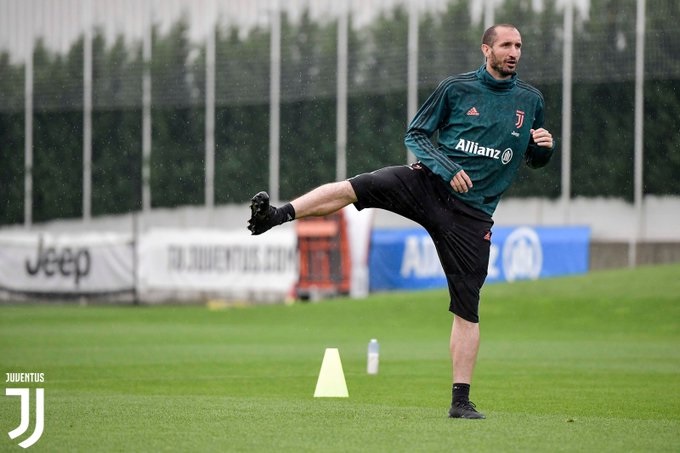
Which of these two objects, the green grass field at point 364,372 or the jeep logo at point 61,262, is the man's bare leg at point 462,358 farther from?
the jeep logo at point 61,262

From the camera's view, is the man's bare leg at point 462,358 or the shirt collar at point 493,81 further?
the shirt collar at point 493,81

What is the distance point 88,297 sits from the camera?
3488cm

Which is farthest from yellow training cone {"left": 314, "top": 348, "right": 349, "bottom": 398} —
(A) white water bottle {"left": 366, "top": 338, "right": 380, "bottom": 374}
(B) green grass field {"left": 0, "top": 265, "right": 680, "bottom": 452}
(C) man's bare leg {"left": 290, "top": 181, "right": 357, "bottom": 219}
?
(A) white water bottle {"left": 366, "top": 338, "right": 380, "bottom": 374}

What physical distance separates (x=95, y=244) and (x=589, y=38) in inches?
498

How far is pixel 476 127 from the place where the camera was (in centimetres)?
896

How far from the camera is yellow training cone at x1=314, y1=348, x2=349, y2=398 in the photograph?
34.4 feet

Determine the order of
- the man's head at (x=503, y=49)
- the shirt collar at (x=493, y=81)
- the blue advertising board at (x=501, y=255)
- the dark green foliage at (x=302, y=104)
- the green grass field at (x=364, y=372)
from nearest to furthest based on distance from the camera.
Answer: the green grass field at (x=364, y=372), the man's head at (x=503, y=49), the shirt collar at (x=493, y=81), the blue advertising board at (x=501, y=255), the dark green foliage at (x=302, y=104)

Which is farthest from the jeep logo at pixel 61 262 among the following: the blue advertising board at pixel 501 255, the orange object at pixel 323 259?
the blue advertising board at pixel 501 255

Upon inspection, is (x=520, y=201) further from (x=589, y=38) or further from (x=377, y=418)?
(x=377, y=418)

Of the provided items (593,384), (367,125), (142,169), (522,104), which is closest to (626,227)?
(367,125)

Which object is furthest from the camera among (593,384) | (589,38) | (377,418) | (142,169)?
(142,169)

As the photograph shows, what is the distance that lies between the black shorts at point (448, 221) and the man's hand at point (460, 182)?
0.71 ft

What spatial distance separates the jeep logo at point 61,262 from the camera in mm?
34781

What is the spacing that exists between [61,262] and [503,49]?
27.4 m
